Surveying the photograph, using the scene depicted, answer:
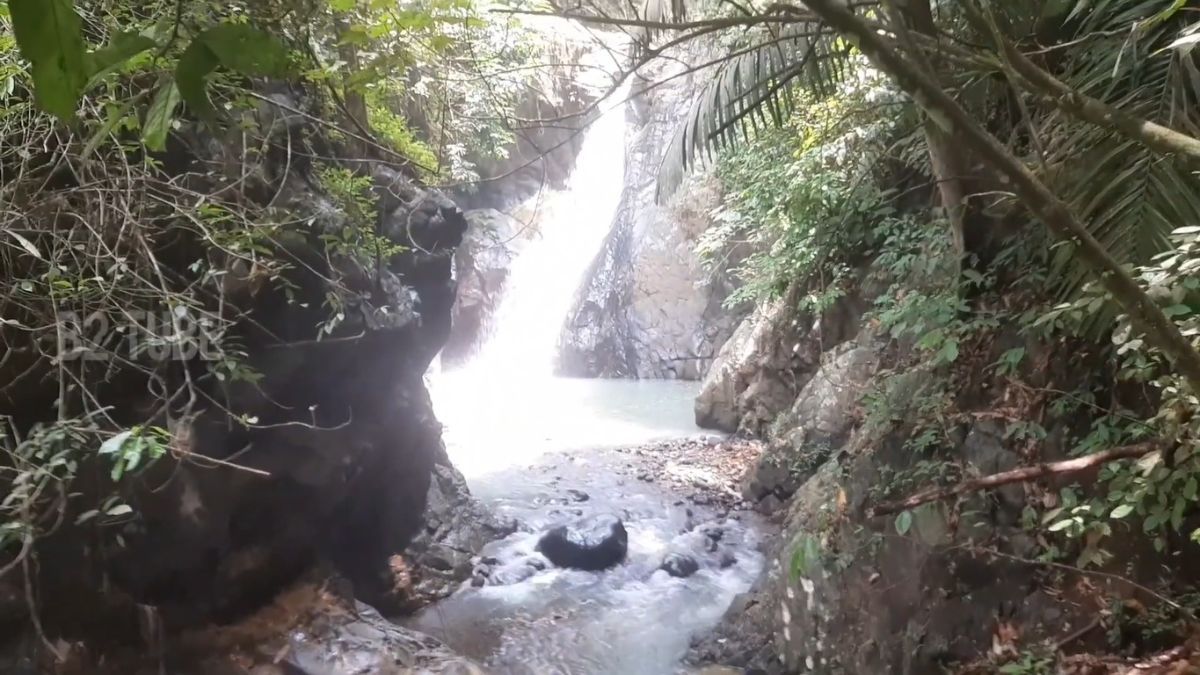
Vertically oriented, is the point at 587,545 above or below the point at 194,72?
below

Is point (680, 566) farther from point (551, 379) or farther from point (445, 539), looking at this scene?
point (551, 379)

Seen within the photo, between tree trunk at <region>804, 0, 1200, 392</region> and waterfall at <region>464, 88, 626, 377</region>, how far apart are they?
15509 millimetres

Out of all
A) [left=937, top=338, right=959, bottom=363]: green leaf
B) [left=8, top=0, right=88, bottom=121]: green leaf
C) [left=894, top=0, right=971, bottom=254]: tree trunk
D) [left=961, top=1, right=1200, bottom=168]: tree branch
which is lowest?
[left=937, top=338, right=959, bottom=363]: green leaf

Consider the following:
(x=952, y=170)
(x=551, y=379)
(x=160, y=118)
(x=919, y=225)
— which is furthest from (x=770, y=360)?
(x=551, y=379)

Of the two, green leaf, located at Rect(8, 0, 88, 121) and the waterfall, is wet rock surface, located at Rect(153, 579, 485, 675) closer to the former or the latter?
green leaf, located at Rect(8, 0, 88, 121)

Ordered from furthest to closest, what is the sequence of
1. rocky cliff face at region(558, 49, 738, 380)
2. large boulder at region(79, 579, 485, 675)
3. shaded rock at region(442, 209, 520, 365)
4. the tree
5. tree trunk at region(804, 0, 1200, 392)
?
shaded rock at region(442, 209, 520, 365), rocky cliff face at region(558, 49, 738, 380), large boulder at region(79, 579, 485, 675), the tree, tree trunk at region(804, 0, 1200, 392)

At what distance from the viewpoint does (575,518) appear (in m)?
7.20

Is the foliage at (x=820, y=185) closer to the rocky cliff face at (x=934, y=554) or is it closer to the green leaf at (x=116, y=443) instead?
the rocky cliff face at (x=934, y=554)

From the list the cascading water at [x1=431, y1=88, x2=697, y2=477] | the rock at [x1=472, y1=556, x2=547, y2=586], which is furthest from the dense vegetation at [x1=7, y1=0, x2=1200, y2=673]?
the cascading water at [x1=431, y1=88, x2=697, y2=477]

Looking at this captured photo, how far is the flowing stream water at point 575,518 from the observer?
203 inches

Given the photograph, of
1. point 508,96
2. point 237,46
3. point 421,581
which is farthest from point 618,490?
point 237,46

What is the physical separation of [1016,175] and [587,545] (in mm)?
5516

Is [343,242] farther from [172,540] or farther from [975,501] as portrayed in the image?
[975,501]

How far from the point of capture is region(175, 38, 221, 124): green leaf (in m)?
0.77
